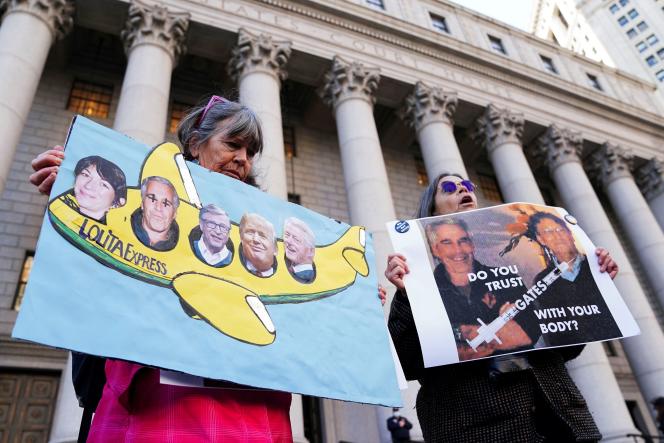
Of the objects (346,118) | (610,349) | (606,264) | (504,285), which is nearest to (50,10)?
(346,118)

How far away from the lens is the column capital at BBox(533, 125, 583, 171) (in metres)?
20.5

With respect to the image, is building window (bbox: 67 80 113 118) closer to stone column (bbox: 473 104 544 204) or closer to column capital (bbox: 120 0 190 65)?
column capital (bbox: 120 0 190 65)

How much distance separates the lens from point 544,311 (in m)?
3.15

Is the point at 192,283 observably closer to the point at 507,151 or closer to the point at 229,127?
the point at 229,127

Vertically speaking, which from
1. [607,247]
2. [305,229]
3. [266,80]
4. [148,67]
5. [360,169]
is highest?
[266,80]

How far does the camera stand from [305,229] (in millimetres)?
3055

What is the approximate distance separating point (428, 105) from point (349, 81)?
351 cm

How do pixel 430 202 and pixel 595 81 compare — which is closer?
pixel 430 202

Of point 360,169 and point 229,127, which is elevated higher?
point 360,169

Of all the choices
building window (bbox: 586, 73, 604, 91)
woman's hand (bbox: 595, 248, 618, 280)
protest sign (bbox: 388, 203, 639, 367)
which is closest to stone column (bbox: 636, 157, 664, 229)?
building window (bbox: 586, 73, 604, 91)

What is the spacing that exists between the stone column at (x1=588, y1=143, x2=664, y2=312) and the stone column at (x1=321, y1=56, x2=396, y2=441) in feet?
43.5

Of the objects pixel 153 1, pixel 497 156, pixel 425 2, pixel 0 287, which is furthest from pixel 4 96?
pixel 425 2

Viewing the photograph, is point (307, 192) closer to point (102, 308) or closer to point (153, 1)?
point (153, 1)

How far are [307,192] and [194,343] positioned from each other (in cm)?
1598
